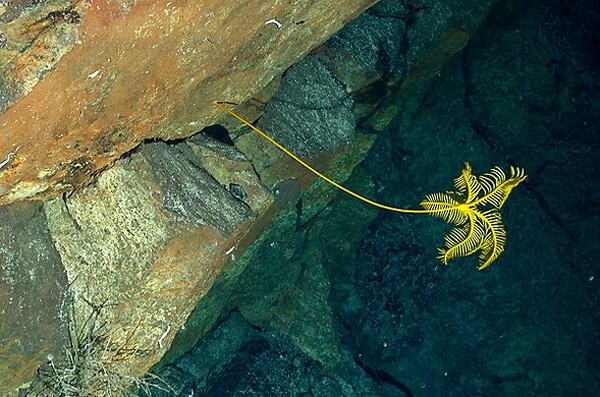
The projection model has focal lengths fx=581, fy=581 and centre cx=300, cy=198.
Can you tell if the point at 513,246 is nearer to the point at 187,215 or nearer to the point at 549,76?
the point at 549,76

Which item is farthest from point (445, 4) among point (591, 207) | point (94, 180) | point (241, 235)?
point (94, 180)

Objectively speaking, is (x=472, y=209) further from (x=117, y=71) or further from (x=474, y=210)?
(x=117, y=71)

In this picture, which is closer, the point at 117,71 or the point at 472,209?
the point at 117,71

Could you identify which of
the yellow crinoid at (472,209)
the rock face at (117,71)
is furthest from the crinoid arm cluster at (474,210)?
the rock face at (117,71)

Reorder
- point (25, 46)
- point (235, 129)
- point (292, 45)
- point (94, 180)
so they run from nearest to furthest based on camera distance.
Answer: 1. point (25, 46)
2. point (94, 180)
3. point (292, 45)
4. point (235, 129)

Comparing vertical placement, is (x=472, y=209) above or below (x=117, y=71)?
below

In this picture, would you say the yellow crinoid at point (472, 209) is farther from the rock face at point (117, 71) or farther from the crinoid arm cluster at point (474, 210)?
the rock face at point (117, 71)

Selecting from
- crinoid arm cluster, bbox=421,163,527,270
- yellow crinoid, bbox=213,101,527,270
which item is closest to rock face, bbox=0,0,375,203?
yellow crinoid, bbox=213,101,527,270

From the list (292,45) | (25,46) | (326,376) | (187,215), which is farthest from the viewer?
(326,376)

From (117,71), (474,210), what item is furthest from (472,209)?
(117,71)
